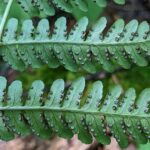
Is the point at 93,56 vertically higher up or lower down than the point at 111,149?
higher up

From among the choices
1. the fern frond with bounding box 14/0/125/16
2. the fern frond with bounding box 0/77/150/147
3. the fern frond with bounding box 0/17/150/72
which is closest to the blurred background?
the fern frond with bounding box 14/0/125/16

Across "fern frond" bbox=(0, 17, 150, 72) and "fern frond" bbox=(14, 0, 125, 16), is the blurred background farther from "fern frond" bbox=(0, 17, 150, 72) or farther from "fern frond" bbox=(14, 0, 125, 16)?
"fern frond" bbox=(0, 17, 150, 72)

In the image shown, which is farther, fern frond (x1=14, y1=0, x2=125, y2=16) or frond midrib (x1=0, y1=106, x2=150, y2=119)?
fern frond (x1=14, y1=0, x2=125, y2=16)

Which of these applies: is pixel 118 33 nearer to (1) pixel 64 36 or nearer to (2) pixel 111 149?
(1) pixel 64 36

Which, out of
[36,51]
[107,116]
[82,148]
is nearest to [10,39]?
[36,51]

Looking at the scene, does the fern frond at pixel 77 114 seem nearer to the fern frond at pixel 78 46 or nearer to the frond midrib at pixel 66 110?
the frond midrib at pixel 66 110

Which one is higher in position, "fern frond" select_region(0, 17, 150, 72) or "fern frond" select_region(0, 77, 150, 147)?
"fern frond" select_region(0, 17, 150, 72)

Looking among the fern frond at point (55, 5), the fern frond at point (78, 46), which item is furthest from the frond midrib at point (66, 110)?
the fern frond at point (55, 5)
